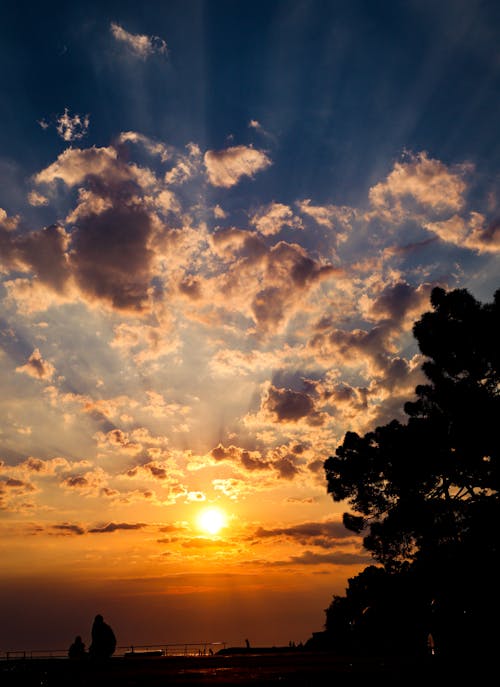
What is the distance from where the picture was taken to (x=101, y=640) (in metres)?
23.8

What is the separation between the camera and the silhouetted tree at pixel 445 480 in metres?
21.0

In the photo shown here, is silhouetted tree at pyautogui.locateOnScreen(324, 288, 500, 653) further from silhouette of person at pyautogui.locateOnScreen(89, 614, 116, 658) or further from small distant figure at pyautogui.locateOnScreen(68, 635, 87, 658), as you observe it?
small distant figure at pyautogui.locateOnScreen(68, 635, 87, 658)

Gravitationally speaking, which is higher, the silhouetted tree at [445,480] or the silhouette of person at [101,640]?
the silhouetted tree at [445,480]

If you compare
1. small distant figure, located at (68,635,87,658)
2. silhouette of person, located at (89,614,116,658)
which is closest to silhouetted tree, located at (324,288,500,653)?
silhouette of person, located at (89,614,116,658)

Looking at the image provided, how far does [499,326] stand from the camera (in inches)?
876

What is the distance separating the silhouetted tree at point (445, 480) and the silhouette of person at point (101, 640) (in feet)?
39.5

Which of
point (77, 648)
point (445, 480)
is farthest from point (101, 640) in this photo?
point (445, 480)

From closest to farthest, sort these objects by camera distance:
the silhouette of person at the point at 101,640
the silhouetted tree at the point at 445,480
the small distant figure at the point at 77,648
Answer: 1. the silhouetted tree at the point at 445,480
2. the silhouette of person at the point at 101,640
3. the small distant figure at the point at 77,648

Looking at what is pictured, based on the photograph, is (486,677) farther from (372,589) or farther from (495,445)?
(372,589)

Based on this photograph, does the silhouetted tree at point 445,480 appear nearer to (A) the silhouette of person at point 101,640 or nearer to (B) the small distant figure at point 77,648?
(A) the silhouette of person at point 101,640

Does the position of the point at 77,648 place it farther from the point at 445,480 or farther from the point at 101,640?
the point at 445,480

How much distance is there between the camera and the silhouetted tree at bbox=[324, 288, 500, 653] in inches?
825

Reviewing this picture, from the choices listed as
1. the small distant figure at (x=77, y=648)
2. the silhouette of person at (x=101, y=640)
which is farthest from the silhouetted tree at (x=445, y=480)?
the small distant figure at (x=77, y=648)

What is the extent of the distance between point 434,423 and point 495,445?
2.94 m
